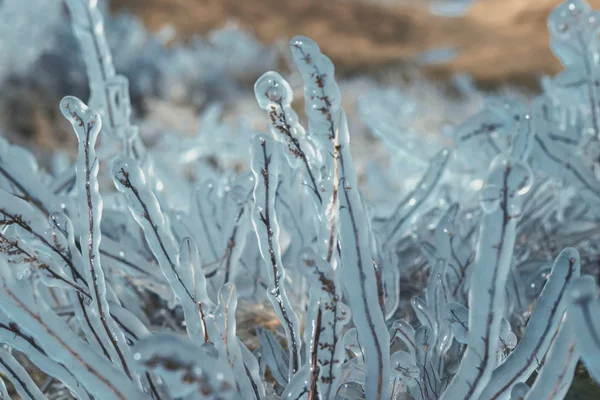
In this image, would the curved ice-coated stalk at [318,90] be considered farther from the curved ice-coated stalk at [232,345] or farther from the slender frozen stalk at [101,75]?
the slender frozen stalk at [101,75]

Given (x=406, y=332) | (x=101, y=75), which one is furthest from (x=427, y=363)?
(x=101, y=75)

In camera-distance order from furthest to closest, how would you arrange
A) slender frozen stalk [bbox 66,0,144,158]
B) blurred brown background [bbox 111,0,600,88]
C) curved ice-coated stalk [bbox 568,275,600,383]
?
1. blurred brown background [bbox 111,0,600,88]
2. slender frozen stalk [bbox 66,0,144,158]
3. curved ice-coated stalk [bbox 568,275,600,383]

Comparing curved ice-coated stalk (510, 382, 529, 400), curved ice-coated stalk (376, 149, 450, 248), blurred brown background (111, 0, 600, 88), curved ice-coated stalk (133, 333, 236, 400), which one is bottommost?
curved ice-coated stalk (510, 382, 529, 400)

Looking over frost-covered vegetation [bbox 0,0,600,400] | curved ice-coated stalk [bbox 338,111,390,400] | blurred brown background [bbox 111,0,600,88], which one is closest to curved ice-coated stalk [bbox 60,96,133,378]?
frost-covered vegetation [bbox 0,0,600,400]

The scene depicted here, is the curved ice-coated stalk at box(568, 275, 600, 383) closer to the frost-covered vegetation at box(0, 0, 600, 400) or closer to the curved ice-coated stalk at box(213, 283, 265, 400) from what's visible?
the frost-covered vegetation at box(0, 0, 600, 400)

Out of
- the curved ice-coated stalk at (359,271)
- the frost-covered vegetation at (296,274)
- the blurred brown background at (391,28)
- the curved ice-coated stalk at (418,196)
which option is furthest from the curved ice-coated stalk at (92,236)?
the blurred brown background at (391,28)

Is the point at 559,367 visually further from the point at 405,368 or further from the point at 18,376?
the point at 18,376
